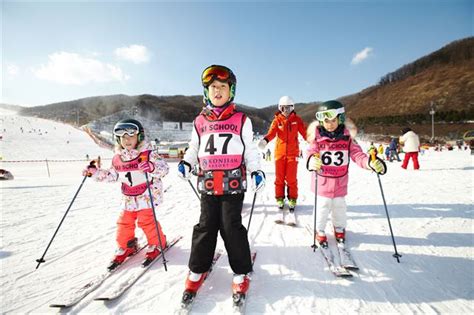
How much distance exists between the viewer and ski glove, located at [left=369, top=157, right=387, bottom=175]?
291 centimetres

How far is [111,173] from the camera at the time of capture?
10.3 ft

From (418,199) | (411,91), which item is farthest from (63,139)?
(411,91)

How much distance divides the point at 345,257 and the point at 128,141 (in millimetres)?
3283

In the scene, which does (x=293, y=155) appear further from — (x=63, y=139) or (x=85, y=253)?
(x=63, y=139)

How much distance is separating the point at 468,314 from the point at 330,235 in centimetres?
181

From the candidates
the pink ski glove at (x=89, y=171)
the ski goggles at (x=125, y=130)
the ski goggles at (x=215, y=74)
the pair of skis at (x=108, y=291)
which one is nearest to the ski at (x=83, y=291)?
the pair of skis at (x=108, y=291)

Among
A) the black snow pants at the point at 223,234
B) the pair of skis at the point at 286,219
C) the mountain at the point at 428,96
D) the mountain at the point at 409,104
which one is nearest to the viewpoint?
the black snow pants at the point at 223,234

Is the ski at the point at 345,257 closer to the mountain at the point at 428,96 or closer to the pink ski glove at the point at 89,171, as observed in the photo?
the pink ski glove at the point at 89,171

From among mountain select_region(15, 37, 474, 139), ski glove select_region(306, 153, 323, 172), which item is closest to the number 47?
ski glove select_region(306, 153, 323, 172)

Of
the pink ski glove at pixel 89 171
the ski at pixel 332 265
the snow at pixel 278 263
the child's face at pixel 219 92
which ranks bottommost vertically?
the snow at pixel 278 263

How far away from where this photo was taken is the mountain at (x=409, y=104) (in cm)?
5909

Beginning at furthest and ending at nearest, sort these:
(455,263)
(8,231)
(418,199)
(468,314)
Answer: (418,199), (8,231), (455,263), (468,314)

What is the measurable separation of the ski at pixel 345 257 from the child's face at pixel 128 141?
316 centimetres

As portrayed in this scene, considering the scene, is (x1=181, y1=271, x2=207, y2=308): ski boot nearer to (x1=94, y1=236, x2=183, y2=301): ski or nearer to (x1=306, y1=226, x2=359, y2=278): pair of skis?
(x1=94, y1=236, x2=183, y2=301): ski
